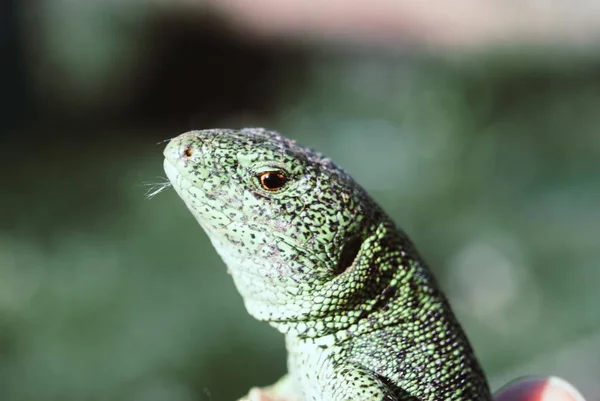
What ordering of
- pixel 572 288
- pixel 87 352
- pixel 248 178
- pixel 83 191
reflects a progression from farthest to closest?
pixel 83 191, pixel 572 288, pixel 87 352, pixel 248 178

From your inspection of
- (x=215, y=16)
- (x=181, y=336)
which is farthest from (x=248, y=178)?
(x=215, y=16)

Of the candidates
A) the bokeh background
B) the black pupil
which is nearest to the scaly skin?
Answer: the black pupil

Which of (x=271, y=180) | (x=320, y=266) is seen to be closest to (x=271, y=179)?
(x=271, y=180)

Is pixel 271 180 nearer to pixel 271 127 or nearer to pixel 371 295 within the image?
pixel 371 295

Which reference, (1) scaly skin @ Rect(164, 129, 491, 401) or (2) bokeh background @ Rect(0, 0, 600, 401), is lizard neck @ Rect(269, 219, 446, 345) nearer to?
(1) scaly skin @ Rect(164, 129, 491, 401)

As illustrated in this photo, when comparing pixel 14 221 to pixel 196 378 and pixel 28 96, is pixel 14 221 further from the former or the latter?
pixel 196 378
